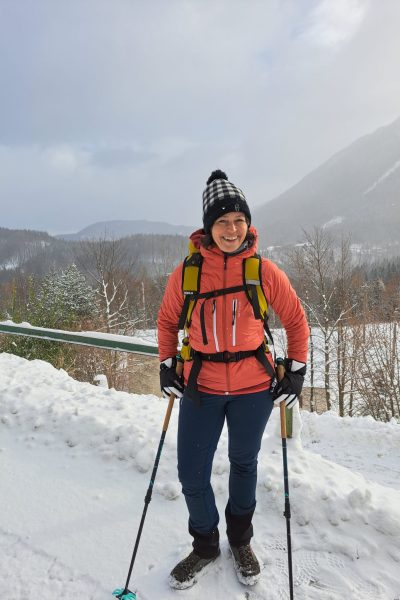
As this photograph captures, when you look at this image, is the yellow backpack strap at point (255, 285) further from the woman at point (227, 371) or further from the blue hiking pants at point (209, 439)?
the blue hiking pants at point (209, 439)

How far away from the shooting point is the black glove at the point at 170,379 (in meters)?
2.46

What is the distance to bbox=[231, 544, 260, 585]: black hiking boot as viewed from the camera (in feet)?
7.77

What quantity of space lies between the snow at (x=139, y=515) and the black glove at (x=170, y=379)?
1211 millimetres

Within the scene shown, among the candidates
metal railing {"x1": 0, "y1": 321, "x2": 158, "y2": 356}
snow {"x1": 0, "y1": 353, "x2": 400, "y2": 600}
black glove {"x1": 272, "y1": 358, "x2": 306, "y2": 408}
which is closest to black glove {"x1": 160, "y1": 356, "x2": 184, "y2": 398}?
black glove {"x1": 272, "y1": 358, "x2": 306, "y2": 408}

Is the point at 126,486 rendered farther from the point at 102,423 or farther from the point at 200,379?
the point at 200,379

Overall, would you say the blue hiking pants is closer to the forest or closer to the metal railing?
the metal railing

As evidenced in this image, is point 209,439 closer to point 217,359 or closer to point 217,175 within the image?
point 217,359

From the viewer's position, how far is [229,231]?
7.24 ft

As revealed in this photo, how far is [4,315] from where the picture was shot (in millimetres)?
15352

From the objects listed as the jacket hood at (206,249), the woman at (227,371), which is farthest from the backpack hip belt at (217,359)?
the jacket hood at (206,249)

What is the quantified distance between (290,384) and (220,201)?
1257 mm

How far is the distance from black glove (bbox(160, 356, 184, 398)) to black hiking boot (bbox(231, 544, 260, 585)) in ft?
3.67

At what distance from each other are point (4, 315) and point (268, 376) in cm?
1560

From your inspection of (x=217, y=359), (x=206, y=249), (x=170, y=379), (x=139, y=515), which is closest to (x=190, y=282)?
(x=206, y=249)
